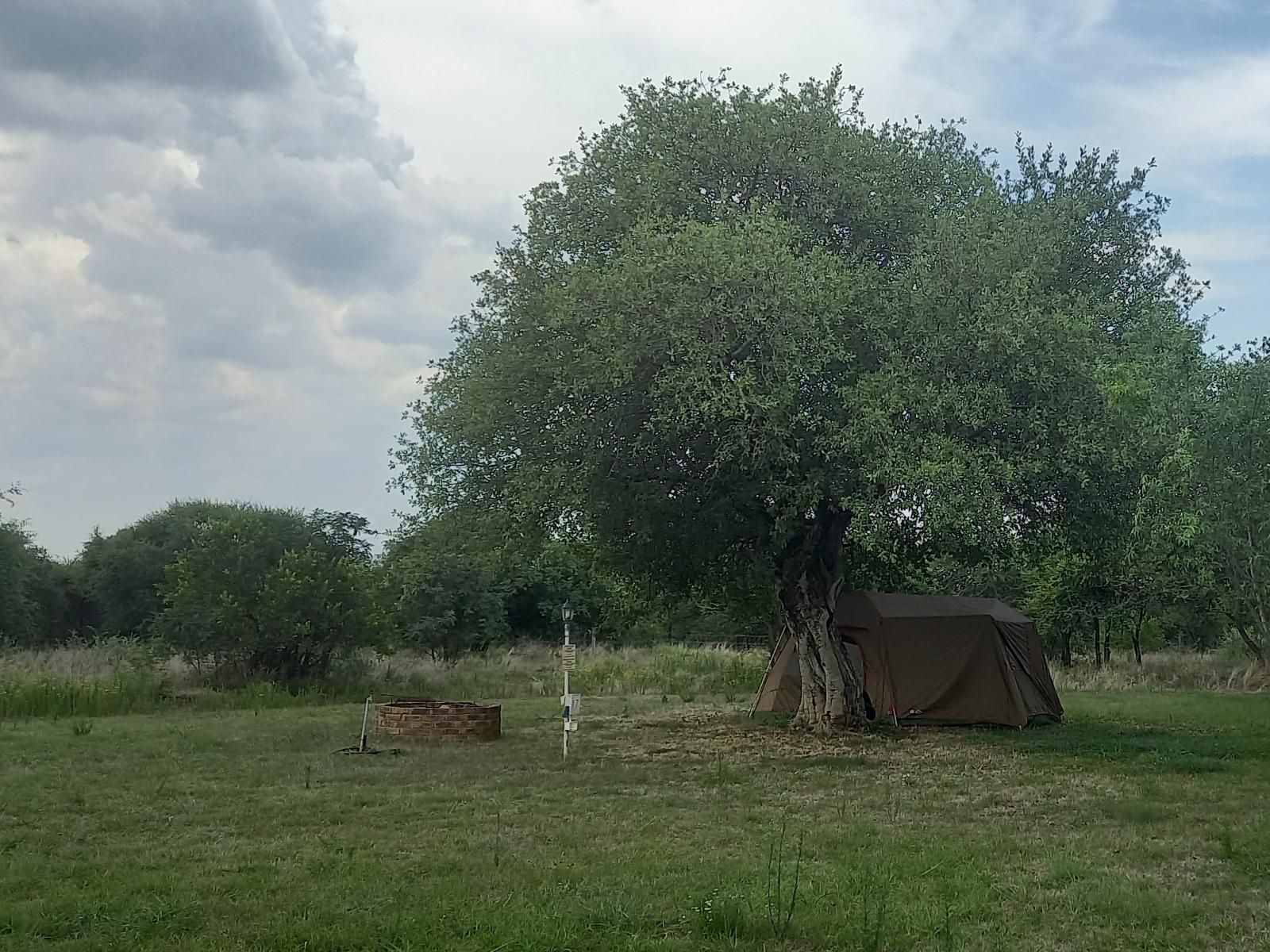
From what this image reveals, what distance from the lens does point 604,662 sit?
96.4ft

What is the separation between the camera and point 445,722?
1435 cm

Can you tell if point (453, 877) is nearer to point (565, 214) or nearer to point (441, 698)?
point (565, 214)

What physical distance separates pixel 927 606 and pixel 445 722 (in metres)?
7.74

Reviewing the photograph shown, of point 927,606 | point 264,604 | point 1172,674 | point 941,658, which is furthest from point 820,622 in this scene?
point 1172,674

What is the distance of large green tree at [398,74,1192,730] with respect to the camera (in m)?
12.0

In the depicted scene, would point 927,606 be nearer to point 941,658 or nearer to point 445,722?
point 941,658

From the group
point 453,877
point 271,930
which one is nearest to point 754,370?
point 453,877

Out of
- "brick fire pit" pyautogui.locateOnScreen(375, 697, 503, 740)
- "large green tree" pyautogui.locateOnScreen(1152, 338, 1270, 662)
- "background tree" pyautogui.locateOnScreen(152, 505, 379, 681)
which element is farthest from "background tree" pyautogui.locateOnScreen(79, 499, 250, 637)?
"large green tree" pyautogui.locateOnScreen(1152, 338, 1270, 662)

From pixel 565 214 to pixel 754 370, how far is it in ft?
13.4

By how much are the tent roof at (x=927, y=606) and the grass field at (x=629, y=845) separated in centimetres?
312

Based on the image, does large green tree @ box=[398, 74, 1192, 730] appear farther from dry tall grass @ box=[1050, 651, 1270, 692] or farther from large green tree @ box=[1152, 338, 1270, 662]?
Result: dry tall grass @ box=[1050, 651, 1270, 692]

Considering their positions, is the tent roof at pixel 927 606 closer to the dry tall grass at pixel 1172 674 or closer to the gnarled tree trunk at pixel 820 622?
the gnarled tree trunk at pixel 820 622

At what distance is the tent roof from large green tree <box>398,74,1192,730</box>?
4.54 ft

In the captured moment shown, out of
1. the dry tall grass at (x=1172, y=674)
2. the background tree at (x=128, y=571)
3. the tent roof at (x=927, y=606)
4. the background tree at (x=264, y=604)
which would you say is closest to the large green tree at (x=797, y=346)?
the tent roof at (x=927, y=606)
